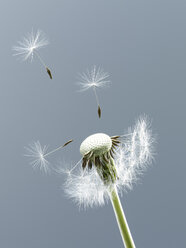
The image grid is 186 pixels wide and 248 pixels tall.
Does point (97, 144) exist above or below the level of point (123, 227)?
above

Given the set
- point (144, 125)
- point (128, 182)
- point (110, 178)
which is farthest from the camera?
point (144, 125)

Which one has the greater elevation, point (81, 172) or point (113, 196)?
point (81, 172)

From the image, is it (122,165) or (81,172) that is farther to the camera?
(122,165)

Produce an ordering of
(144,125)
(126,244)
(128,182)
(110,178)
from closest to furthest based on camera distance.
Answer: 1. (126,244)
2. (110,178)
3. (128,182)
4. (144,125)

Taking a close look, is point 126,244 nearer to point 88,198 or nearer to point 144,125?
point 88,198

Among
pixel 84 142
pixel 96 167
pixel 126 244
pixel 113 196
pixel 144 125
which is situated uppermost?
pixel 144 125

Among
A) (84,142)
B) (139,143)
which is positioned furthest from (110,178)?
(139,143)

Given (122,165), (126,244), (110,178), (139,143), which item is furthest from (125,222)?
(139,143)

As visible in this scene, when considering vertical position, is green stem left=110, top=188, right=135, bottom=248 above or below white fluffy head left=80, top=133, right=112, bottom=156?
below

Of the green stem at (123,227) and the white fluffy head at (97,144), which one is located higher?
the white fluffy head at (97,144)
